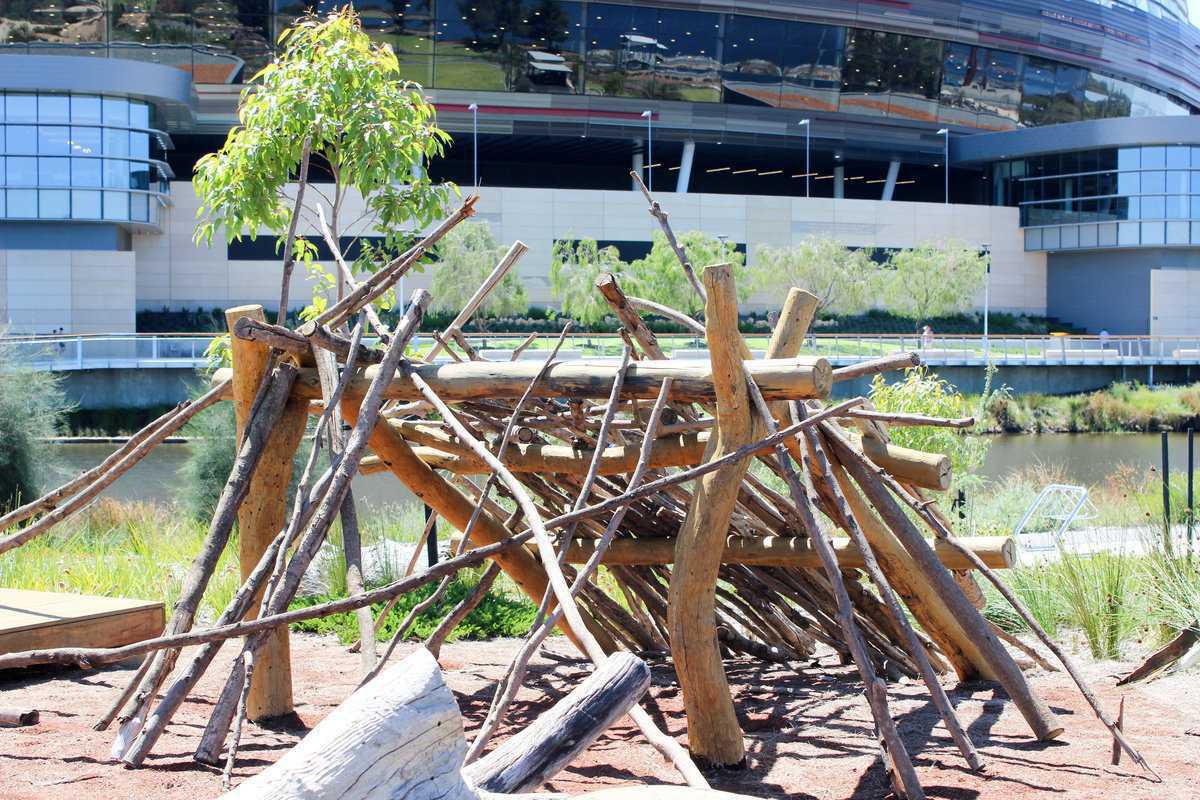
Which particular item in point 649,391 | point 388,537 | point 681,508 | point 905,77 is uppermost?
point 905,77

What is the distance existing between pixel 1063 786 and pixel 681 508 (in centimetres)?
241

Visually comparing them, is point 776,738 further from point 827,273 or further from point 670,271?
point 827,273

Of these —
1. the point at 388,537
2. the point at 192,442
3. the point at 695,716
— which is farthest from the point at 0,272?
the point at 695,716

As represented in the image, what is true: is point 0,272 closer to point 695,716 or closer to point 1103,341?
point 1103,341

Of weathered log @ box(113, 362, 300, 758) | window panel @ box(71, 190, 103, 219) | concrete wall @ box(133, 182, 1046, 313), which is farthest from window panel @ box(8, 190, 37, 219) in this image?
weathered log @ box(113, 362, 300, 758)

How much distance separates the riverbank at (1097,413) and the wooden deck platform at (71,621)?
98.7 ft

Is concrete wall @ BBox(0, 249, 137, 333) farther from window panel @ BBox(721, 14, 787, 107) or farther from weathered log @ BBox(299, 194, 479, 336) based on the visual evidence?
weathered log @ BBox(299, 194, 479, 336)

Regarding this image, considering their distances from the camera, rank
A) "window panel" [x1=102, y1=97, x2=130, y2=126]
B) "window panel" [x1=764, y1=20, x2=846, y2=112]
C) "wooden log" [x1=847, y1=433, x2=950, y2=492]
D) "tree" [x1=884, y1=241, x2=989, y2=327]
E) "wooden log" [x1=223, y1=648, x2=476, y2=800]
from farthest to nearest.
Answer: "window panel" [x1=764, y1=20, x2=846, y2=112], "tree" [x1=884, y1=241, x2=989, y2=327], "window panel" [x1=102, y1=97, x2=130, y2=126], "wooden log" [x1=847, y1=433, x2=950, y2=492], "wooden log" [x1=223, y1=648, x2=476, y2=800]

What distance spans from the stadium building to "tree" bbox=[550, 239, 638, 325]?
8.73 ft

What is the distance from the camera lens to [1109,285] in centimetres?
5847

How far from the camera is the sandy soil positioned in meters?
4.48

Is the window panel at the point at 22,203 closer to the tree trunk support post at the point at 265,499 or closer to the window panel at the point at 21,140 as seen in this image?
the window panel at the point at 21,140

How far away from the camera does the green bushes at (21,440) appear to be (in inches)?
563

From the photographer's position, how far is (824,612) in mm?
6402
